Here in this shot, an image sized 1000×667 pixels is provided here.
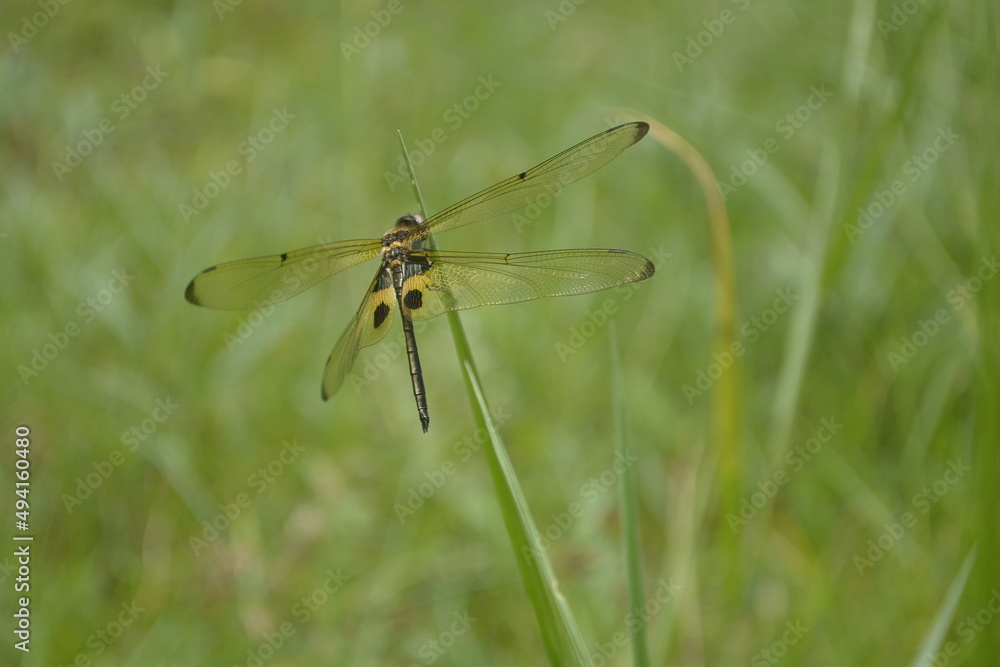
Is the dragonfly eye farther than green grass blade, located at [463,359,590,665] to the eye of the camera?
Yes

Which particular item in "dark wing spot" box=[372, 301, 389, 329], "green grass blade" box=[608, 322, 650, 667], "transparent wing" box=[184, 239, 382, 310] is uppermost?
"transparent wing" box=[184, 239, 382, 310]

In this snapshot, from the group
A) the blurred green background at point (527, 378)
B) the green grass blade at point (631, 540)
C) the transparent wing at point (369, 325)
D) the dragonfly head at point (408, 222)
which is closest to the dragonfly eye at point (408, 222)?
the dragonfly head at point (408, 222)

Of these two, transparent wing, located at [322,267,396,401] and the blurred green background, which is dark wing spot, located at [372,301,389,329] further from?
the blurred green background

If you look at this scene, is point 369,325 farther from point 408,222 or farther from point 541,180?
point 541,180

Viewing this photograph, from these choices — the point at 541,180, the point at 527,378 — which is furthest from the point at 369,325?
the point at 527,378

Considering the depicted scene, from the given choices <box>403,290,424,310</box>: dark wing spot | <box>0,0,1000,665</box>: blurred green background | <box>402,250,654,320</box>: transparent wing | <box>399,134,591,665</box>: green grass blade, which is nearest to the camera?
<box>399,134,591,665</box>: green grass blade

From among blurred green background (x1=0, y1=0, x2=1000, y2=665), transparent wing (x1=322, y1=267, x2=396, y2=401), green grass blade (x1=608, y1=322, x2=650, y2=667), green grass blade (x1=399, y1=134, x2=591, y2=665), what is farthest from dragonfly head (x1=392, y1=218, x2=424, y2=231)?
blurred green background (x1=0, y1=0, x2=1000, y2=665)

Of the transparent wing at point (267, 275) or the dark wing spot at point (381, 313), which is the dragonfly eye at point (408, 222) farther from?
the dark wing spot at point (381, 313)

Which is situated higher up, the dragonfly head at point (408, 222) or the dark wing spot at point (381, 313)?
the dragonfly head at point (408, 222)
